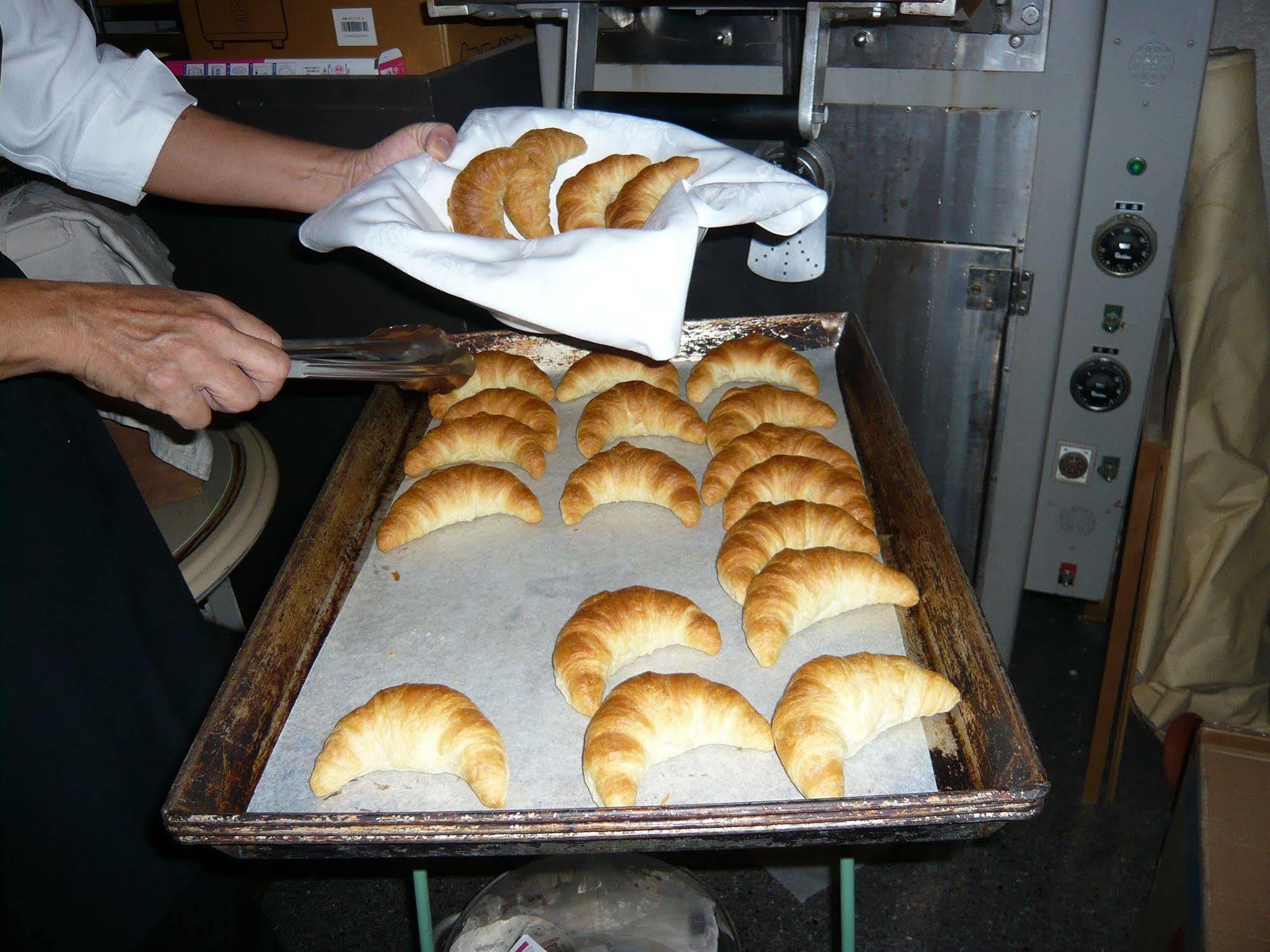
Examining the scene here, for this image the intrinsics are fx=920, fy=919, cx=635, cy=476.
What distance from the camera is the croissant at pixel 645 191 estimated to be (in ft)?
4.55

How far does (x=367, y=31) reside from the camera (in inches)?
82.8

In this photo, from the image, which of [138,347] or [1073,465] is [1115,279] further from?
[138,347]

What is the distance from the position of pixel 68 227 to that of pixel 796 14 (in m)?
1.57

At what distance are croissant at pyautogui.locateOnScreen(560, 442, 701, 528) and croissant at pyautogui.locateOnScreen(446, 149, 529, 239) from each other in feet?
1.55

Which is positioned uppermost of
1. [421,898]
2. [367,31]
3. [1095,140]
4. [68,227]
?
[367,31]

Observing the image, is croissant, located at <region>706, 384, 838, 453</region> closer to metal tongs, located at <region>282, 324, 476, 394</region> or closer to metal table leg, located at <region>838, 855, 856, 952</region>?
metal tongs, located at <region>282, 324, 476, 394</region>

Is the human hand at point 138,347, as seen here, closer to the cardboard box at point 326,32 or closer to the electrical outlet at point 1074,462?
the cardboard box at point 326,32

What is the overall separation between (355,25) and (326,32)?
75mm

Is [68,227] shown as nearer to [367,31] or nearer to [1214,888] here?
[367,31]

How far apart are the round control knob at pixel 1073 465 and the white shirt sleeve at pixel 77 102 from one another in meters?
2.05

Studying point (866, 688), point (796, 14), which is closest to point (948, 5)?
point (796, 14)

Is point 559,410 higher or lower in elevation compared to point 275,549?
higher

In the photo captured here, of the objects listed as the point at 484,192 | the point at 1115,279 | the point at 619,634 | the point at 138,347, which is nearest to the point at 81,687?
the point at 138,347

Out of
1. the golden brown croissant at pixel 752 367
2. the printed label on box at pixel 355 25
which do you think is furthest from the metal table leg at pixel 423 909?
the printed label on box at pixel 355 25
